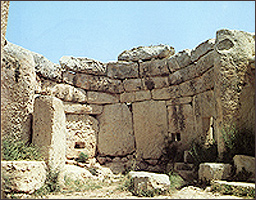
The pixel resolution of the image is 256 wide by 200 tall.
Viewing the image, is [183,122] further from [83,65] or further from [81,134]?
[83,65]

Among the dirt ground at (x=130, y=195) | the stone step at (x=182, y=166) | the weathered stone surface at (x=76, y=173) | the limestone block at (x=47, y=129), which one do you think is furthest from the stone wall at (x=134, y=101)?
the dirt ground at (x=130, y=195)

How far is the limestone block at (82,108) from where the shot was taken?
731 centimetres

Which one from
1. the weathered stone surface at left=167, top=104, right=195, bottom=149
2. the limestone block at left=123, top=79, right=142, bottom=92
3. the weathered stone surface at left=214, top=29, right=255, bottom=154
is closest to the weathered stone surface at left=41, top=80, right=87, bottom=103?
the limestone block at left=123, top=79, right=142, bottom=92

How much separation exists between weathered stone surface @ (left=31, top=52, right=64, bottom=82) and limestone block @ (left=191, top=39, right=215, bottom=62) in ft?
13.9

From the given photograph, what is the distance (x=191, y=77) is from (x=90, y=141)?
4012mm

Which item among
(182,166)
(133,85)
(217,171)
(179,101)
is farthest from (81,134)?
(217,171)

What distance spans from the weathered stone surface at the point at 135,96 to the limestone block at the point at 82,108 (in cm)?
93

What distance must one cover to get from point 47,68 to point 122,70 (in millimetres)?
2742

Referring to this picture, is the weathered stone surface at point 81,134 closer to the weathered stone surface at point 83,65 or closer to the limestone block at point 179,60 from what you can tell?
the weathered stone surface at point 83,65

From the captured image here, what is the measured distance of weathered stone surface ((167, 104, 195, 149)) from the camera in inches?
299

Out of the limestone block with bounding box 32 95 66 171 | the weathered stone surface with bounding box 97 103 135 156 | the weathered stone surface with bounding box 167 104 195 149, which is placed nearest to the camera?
the limestone block with bounding box 32 95 66 171

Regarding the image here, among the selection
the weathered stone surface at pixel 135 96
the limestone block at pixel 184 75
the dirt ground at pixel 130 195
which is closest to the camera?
the dirt ground at pixel 130 195

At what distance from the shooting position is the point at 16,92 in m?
4.91

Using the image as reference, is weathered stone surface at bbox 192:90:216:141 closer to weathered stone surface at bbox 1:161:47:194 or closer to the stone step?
the stone step
